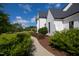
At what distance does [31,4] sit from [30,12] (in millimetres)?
460

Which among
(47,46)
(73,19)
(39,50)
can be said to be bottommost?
(39,50)

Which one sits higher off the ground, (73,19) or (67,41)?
(73,19)

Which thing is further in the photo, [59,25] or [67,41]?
[59,25]

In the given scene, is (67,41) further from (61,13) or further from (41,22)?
(41,22)

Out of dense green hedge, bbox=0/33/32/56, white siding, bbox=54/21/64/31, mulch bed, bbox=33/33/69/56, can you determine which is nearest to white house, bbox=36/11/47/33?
mulch bed, bbox=33/33/69/56

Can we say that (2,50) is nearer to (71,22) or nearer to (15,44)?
(15,44)

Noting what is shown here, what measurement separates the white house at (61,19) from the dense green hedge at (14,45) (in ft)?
9.13

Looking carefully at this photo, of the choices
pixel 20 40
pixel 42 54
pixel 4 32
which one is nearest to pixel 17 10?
pixel 4 32

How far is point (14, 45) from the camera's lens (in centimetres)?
934

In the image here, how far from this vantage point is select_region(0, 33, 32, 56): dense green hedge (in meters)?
9.16

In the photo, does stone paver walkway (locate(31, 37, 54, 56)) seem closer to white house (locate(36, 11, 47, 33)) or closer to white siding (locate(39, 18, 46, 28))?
white house (locate(36, 11, 47, 33))

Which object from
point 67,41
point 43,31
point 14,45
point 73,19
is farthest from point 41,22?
point 14,45

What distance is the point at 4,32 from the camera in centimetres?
1074

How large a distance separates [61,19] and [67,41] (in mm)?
2965
